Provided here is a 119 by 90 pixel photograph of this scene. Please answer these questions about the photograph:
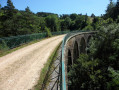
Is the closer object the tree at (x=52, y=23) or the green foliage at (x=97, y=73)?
the green foliage at (x=97, y=73)

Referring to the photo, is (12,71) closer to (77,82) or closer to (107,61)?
(77,82)

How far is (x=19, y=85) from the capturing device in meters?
4.25

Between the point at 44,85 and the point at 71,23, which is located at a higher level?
the point at 71,23

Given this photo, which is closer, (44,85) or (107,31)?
(44,85)

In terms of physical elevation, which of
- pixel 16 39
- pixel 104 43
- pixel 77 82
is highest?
pixel 16 39

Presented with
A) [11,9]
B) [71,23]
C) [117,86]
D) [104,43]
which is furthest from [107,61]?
[71,23]

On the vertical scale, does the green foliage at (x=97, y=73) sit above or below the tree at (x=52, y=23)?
below

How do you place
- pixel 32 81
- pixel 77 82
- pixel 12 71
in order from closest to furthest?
1. pixel 32 81
2. pixel 12 71
3. pixel 77 82

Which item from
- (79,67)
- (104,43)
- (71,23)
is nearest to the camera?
(79,67)

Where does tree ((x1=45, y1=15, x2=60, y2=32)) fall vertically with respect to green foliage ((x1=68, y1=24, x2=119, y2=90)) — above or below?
above

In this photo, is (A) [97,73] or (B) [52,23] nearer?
(A) [97,73]

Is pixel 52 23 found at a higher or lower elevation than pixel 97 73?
higher

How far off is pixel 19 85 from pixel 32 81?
59 cm

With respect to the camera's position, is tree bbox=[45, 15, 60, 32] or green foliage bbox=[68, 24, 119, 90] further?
tree bbox=[45, 15, 60, 32]
